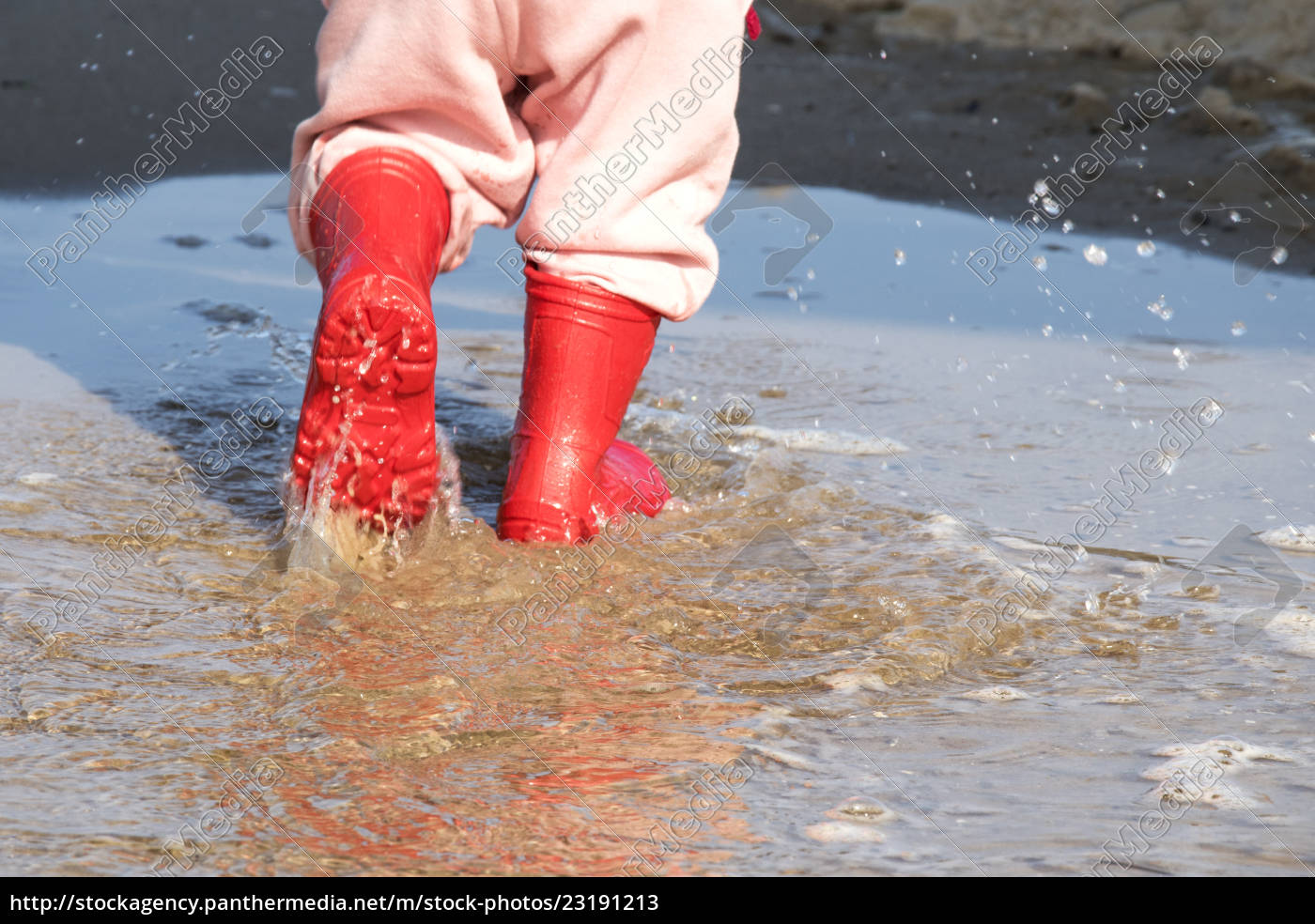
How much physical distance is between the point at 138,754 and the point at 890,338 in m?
2.01

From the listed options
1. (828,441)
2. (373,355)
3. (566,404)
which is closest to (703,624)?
(566,404)

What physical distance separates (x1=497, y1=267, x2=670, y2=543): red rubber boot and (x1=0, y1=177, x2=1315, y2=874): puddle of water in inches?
2.4

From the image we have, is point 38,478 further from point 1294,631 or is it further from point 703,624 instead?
point 1294,631

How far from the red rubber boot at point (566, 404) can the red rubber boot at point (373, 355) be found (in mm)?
120

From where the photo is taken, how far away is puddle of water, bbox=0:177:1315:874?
1200mm

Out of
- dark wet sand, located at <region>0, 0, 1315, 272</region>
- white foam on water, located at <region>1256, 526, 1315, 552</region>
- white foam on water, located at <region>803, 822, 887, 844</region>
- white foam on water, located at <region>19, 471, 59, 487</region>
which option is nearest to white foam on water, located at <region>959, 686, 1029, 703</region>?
white foam on water, located at <region>803, 822, 887, 844</region>

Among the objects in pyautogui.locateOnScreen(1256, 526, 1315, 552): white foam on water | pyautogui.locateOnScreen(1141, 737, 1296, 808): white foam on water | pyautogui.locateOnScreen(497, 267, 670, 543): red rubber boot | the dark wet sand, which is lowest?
the dark wet sand

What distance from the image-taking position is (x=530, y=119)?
1.92 meters

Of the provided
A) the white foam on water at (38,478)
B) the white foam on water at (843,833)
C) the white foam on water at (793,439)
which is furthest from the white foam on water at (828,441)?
the white foam on water at (843,833)

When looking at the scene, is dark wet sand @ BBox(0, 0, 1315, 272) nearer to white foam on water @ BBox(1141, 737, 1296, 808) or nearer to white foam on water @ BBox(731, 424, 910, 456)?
white foam on water @ BBox(731, 424, 910, 456)

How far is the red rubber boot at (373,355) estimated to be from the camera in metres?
1.63

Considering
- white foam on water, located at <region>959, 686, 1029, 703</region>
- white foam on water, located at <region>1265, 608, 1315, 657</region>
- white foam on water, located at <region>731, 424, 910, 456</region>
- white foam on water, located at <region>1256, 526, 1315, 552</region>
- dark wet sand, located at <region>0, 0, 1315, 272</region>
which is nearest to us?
white foam on water, located at <region>959, 686, 1029, 703</region>

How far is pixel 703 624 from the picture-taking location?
1661 mm

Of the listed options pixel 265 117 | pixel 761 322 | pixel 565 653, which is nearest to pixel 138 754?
pixel 565 653
